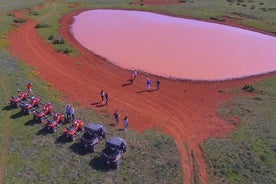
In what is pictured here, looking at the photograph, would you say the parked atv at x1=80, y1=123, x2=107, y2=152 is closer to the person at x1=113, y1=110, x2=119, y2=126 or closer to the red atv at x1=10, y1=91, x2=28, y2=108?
the person at x1=113, y1=110, x2=119, y2=126

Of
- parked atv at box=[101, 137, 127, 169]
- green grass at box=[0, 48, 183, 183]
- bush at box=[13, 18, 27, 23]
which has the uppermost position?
bush at box=[13, 18, 27, 23]

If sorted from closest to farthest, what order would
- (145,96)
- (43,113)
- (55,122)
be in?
(55,122) → (43,113) → (145,96)

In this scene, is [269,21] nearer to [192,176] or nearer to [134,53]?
[134,53]

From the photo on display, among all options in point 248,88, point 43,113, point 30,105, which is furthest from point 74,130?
point 248,88

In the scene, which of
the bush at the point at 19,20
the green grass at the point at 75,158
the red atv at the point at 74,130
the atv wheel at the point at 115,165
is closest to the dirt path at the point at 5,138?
the green grass at the point at 75,158

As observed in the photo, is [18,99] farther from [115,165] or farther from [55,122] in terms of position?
[115,165]

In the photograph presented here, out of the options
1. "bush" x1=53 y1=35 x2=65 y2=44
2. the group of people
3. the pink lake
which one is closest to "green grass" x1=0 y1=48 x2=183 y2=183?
the group of people

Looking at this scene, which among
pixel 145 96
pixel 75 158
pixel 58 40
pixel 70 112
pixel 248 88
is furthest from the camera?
pixel 58 40
